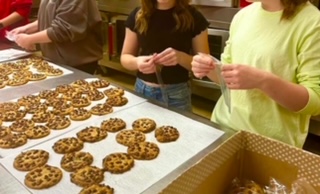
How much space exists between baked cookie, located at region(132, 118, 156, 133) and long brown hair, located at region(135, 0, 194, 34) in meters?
0.45

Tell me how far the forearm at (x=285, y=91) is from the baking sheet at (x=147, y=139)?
0.20 metres

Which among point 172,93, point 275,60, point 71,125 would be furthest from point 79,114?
point 275,60

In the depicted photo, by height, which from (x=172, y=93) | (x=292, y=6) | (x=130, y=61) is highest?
(x=292, y=6)

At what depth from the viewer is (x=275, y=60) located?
90 cm

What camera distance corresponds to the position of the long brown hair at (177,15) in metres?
1.32

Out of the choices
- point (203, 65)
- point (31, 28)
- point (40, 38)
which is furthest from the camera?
point (31, 28)

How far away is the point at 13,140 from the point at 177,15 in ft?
2.51

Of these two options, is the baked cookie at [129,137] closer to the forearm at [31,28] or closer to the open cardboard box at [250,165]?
the open cardboard box at [250,165]

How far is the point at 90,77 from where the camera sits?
4.80 ft

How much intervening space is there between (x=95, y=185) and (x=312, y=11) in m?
0.72

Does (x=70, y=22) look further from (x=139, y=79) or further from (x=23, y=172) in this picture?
(x=23, y=172)


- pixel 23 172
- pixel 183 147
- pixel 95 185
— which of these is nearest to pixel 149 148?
pixel 183 147

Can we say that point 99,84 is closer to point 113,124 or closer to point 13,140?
point 113,124

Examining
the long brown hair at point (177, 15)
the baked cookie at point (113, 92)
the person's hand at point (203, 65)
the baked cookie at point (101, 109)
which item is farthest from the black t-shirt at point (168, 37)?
the person's hand at point (203, 65)
